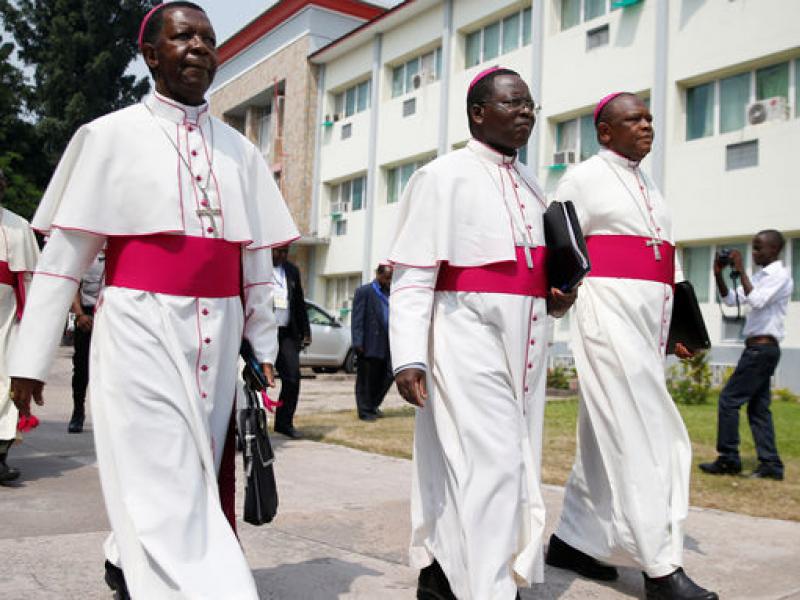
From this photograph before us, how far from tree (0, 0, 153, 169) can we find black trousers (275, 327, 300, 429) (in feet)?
93.8

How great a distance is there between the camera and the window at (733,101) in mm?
16422

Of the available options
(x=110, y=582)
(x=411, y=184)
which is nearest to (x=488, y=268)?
(x=411, y=184)

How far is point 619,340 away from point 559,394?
40.4 feet

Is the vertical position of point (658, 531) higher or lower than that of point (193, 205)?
lower

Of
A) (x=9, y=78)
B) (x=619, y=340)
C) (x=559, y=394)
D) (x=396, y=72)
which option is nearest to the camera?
(x=619, y=340)

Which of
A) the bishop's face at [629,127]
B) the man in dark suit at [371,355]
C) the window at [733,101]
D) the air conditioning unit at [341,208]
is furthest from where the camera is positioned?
the air conditioning unit at [341,208]

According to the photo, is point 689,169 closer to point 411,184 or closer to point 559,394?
point 559,394

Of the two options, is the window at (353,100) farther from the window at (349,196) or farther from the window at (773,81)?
the window at (773,81)

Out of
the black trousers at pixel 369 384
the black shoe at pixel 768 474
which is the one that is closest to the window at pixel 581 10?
the black trousers at pixel 369 384

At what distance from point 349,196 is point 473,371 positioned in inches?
1026

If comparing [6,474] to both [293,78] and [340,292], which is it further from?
[293,78]

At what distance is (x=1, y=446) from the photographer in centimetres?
636

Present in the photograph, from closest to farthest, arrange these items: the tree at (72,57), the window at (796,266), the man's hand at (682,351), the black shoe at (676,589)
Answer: the black shoe at (676,589) < the man's hand at (682,351) < the window at (796,266) < the tree at (72,57)

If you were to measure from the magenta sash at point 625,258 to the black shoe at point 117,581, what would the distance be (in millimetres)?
2525
